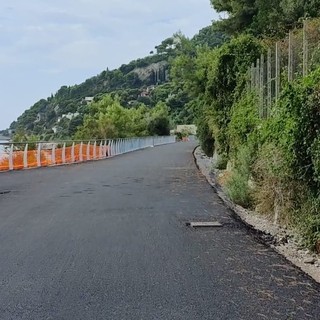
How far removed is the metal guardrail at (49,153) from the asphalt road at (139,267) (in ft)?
38.2

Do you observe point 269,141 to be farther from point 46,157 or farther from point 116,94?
point 116,94

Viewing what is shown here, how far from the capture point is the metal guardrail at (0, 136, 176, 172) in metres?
23.2

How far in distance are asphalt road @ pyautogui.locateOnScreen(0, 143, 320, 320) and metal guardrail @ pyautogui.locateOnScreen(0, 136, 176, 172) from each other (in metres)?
11.6

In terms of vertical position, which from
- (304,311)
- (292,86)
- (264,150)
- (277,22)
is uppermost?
(277,22)

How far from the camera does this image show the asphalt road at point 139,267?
199 inches

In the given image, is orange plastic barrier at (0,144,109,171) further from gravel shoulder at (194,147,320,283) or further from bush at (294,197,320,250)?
bush at (294,197,320,250)

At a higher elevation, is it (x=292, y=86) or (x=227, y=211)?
(x=292, y=86)

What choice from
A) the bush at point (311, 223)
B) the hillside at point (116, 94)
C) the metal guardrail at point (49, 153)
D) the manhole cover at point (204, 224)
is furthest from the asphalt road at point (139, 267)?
the hillside at point (116, 94)

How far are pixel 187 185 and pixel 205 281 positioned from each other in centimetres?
1052

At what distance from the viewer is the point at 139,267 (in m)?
6.54

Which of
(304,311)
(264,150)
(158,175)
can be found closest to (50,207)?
(264,150)

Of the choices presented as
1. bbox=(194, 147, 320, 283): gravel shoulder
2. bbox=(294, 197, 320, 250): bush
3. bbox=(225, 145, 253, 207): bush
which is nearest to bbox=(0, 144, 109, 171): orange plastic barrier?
bbox=(225, 145, 253, 207): bush

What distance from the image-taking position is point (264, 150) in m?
10.5

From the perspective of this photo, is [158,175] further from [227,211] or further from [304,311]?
[304,311]
